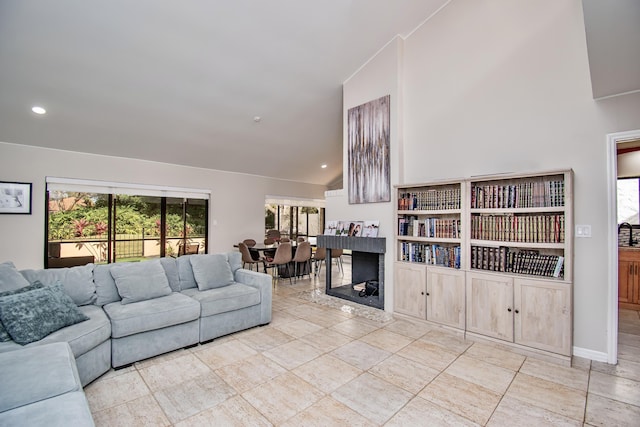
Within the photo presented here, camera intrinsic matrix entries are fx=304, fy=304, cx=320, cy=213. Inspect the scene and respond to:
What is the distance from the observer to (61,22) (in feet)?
11.4

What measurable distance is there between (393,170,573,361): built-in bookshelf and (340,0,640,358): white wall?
0.26 meters

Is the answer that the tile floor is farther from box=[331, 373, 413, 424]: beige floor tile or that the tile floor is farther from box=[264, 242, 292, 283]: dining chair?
box=[264, 242, 292, 283]: dining chair

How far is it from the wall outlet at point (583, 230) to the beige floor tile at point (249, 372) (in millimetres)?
3201

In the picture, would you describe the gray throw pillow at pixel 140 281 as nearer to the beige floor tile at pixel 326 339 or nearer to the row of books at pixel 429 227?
the beige floor tile at pixel 326 339

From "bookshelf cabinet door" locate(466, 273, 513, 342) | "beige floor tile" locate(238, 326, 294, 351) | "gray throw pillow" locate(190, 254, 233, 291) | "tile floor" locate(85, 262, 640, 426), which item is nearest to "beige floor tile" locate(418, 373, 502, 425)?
"tile floor" locate(85, 262, 640, 426)

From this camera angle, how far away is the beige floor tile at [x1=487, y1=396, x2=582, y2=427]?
6.70 ft

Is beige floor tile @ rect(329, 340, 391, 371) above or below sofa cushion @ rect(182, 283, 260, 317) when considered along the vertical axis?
below

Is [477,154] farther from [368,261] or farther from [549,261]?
[368,261]

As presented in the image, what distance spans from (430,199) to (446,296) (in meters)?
1.26

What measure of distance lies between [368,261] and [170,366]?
325 centimetres

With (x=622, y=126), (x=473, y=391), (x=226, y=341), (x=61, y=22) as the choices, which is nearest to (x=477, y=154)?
(x=622, y=126)

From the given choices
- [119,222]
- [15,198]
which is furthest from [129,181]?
[15,198]

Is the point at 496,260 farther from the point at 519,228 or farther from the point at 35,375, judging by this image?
the point at 35,375

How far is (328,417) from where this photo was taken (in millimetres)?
2092
